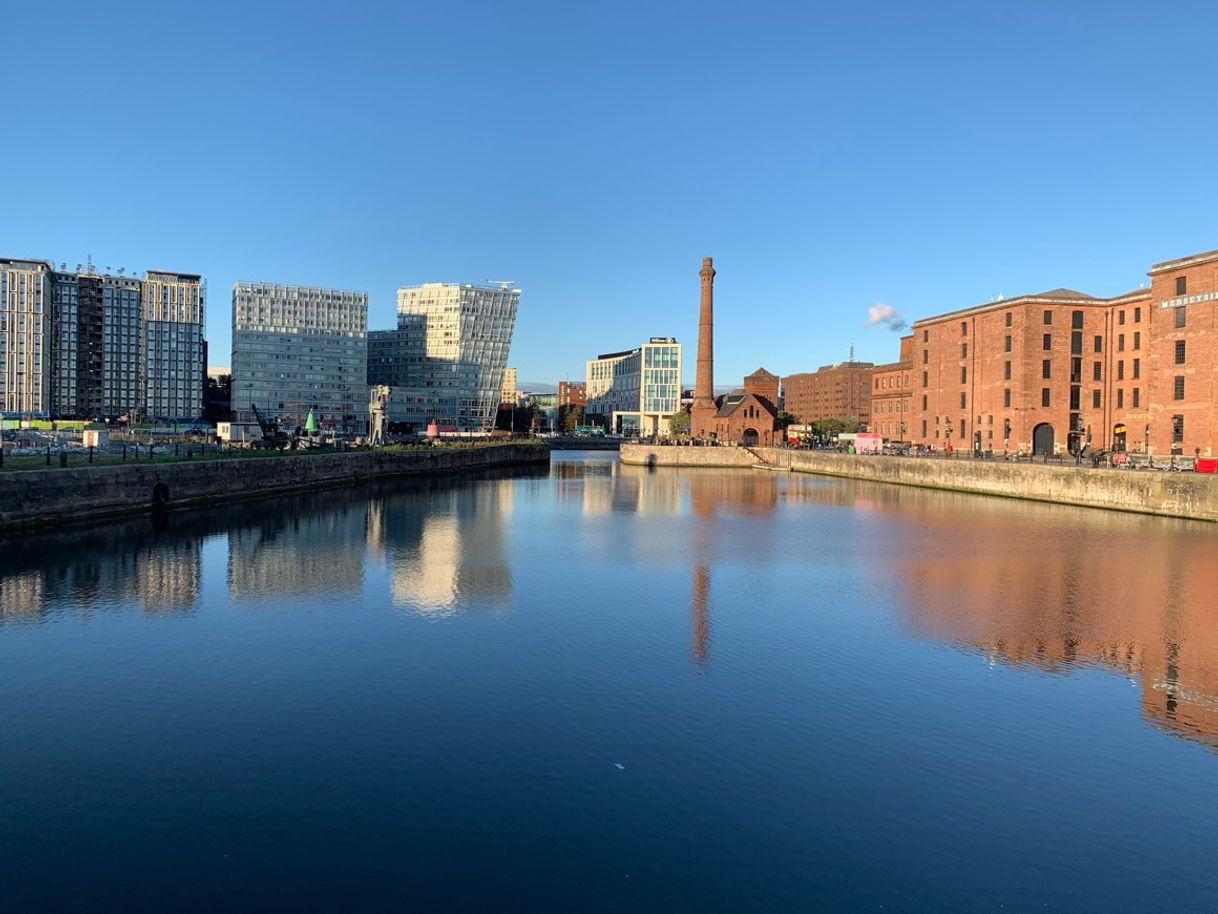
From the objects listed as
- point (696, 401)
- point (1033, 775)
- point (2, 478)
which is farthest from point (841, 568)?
point (696, 401)

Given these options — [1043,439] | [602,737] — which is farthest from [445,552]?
[1043,439]

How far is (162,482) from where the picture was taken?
5041 cm

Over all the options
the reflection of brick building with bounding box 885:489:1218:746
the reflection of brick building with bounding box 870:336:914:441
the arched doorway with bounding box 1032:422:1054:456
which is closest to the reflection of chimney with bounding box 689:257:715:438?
the reflection of brick building with bounding box 870:336:914:441

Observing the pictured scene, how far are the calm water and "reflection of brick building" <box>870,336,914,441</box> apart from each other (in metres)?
81.9

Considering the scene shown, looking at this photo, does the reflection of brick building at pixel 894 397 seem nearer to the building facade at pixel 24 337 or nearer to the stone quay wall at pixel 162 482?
the stone quay wall at pixel 162 482

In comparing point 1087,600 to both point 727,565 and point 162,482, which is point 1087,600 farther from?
point 162,482

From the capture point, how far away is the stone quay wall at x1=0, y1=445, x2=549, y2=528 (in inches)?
1590

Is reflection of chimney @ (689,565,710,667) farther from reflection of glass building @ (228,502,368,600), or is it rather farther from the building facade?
the building facade

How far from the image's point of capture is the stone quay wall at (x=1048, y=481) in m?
53.0

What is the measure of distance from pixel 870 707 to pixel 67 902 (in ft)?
48.8

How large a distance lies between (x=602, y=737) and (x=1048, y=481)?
59.2 metres

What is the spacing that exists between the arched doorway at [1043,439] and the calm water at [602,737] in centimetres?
5556

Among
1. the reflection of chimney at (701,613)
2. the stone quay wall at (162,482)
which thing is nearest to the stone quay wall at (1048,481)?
the reflection of chimney at (701,613)

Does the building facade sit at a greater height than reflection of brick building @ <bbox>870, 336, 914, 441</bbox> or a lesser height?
greater
